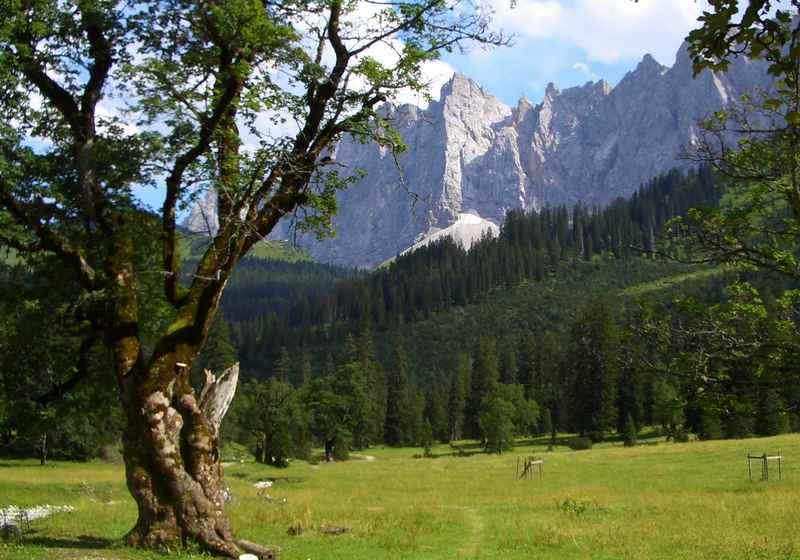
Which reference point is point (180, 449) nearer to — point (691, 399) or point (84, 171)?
point (84, 171)

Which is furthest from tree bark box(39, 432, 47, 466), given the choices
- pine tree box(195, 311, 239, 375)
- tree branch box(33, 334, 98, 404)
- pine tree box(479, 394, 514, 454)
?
tree branch box(33, 334, 98, 404)

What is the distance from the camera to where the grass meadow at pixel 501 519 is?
16.3 m

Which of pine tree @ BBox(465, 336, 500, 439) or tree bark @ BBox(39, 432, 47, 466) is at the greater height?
pine tree @ BBox(465, 336, 500, 439)

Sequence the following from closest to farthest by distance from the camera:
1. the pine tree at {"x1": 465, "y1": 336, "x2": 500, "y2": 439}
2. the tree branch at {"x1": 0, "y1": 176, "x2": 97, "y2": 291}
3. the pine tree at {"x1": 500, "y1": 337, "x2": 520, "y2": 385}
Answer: the tree branch at {"x1": 0, "y1": 176, "x2": 97, "y2": 291} → the pine tree at {"x1": 465, "y1": 336, "x2": 500, "y2": 439} → the pine tree at {"x1": 500, "y1": 337, "x2": 520, "y2": 385}

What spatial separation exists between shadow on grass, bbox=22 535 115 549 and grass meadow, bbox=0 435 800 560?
0.02m

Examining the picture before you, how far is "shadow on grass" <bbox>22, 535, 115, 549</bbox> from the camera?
1502 centimetres

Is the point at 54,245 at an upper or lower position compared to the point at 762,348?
upper

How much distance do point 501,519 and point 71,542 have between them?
43.9ft

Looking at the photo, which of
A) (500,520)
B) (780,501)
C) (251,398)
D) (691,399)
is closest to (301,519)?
(500,520)

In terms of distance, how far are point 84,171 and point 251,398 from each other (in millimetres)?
71460

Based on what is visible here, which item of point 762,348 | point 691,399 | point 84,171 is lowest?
point 691,399

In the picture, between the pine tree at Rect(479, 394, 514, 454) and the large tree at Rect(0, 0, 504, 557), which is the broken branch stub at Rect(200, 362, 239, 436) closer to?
the large tree at Rect(0, 0, 504, 557)

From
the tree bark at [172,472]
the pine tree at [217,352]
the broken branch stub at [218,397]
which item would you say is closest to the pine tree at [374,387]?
the pine tree at [217,352]

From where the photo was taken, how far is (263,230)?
1603cm
